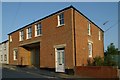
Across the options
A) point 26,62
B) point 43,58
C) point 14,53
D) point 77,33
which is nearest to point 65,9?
point 77,33

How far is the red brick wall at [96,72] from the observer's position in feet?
62.3

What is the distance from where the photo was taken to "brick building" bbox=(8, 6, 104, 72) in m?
23.2

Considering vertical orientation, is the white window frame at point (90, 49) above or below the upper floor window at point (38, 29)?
below

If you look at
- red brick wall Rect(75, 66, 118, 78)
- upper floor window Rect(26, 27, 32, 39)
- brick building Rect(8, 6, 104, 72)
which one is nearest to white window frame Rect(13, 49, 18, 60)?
brick building Rect(8, 6, 104, 72)

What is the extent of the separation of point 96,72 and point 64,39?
5.39m

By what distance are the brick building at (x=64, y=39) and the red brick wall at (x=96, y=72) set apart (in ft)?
3.91

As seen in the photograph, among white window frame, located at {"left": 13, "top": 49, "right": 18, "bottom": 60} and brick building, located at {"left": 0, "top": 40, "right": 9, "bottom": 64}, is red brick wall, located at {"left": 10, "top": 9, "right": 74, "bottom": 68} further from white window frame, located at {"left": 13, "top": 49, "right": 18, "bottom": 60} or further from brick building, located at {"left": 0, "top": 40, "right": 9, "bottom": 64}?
brick building, located at {"left": 0, "top": 40, "right": 9, "bottom": 64}

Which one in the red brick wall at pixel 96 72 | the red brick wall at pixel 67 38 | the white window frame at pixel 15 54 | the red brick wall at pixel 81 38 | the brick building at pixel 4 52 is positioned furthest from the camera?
the brick building at pixel 4 52

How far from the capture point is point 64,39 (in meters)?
23.9

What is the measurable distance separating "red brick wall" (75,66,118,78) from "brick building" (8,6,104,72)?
1.19m

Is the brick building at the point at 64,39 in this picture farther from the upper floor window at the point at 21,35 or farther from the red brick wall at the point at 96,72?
the upper floor window at the point at 21,35

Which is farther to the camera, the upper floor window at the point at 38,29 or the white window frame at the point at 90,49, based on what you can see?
the upper floor window at the point at 38,29

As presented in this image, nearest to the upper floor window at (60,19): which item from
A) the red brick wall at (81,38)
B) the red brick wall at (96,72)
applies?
the red brick wall at (81,38)

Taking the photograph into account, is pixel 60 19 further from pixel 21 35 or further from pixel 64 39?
pixel 21 35
